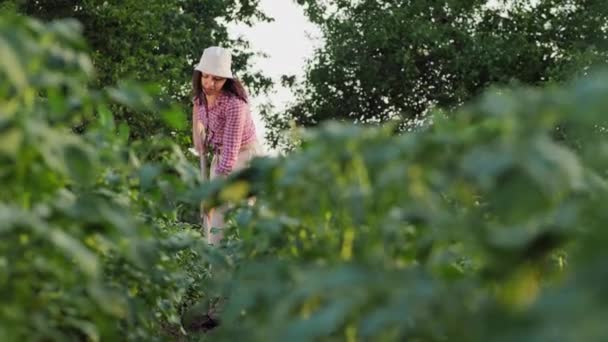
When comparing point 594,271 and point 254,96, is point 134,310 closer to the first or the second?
point 594,271

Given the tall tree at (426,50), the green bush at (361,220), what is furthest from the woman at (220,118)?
the tall tree at (426,50)

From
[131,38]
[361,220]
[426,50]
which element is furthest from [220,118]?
[426,50]

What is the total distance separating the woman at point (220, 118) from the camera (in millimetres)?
8305

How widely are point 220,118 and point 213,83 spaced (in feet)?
0.89

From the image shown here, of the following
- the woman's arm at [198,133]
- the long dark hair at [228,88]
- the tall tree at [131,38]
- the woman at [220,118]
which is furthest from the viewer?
the tall tree at [131,38]

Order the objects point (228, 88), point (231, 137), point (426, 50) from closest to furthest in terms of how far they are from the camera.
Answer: point (231, 137)
point (228, 88)
point (426, 50)

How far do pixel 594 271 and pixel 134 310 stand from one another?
138 cm

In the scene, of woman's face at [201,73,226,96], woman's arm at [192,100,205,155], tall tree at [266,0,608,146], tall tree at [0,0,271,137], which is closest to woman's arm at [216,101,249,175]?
woman's face at [201,73,226,96]

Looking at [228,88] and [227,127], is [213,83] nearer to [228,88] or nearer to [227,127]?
[228,88]

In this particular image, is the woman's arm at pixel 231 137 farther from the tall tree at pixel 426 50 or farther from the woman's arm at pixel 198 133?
the tall tree at pixel 426 50

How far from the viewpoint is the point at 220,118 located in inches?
334

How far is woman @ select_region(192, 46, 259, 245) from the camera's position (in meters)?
8.30

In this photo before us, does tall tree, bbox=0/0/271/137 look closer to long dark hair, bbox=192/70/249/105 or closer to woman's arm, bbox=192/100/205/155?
woman's arm, bbox=192/100/205/155

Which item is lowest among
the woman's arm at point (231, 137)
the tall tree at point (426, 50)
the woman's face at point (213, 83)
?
the woman's arm at point (231, 137)
